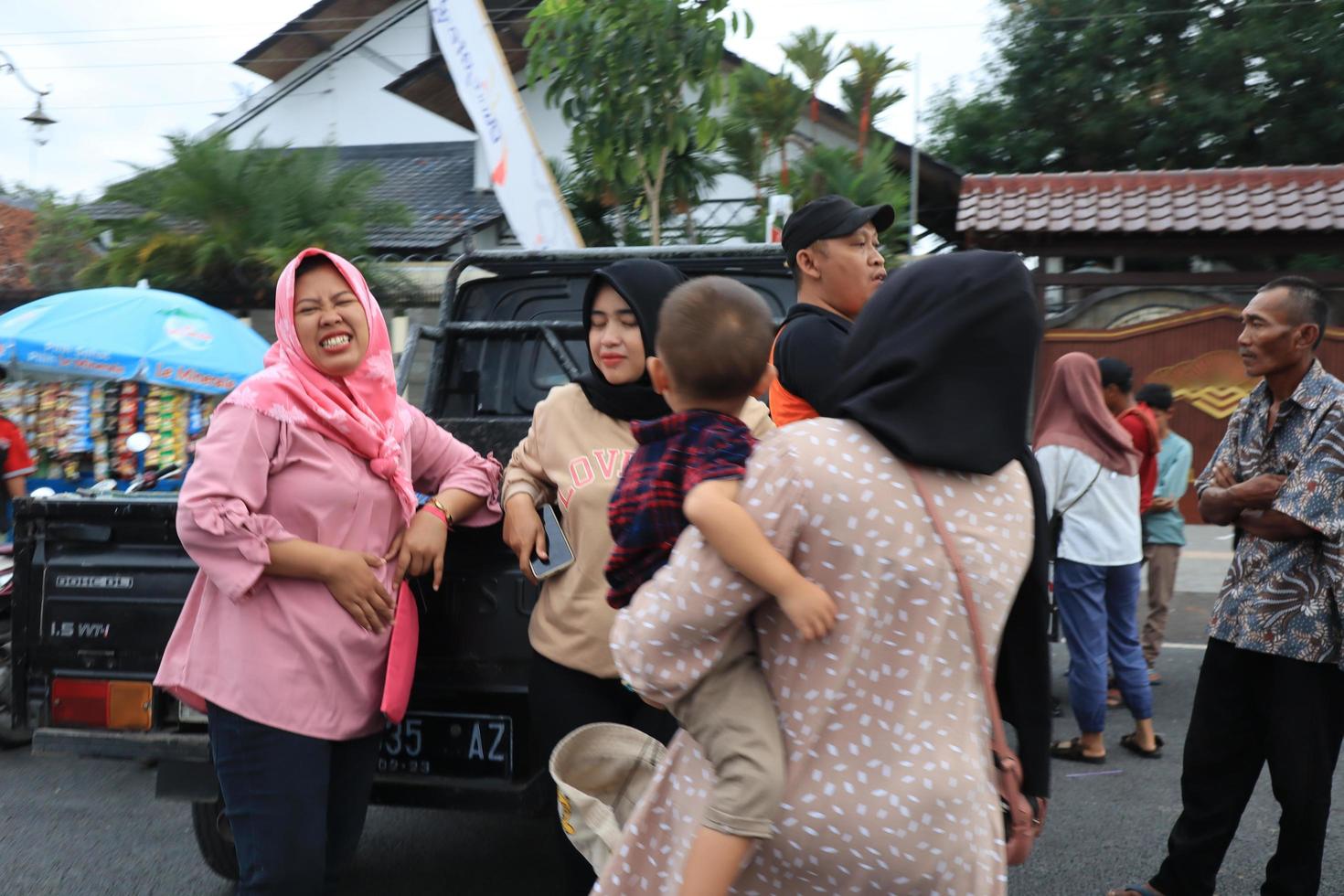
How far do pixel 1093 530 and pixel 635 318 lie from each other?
137 inches

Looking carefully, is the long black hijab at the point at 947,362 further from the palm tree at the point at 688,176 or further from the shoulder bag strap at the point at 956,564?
the palm tree at the point at 688,176

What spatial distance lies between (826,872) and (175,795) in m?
2.07

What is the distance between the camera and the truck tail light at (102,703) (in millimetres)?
3197

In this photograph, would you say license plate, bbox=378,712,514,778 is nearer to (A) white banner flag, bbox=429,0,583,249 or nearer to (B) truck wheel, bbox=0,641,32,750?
(B) truck wheel, bbox=0,641,32,750

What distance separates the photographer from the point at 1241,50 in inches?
653

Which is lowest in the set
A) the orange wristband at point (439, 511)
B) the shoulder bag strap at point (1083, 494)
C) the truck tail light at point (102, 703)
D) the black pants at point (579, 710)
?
the truck tail light at point (102, 703)

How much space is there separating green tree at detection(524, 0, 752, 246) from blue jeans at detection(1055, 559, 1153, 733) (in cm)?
622

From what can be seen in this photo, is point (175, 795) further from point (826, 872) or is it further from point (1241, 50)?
point (1241, 50)

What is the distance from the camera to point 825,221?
2801mm

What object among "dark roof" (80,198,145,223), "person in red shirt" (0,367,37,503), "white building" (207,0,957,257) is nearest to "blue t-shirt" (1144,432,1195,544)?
"person in red shirt" (0,367,37,503)

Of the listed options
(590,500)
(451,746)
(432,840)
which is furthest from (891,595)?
(432,840)

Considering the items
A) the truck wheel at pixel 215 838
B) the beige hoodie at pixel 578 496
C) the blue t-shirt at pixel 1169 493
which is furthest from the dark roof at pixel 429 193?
the beige hoodie at pixel 578 496

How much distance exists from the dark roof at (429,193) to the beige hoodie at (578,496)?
11.0 metres

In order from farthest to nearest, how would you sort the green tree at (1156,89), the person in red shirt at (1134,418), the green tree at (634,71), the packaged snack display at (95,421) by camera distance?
the green tree at (1156,89), the green tree at (634,71), the packaged snack display at (95,421), the person in red shirt at (1134,418)
